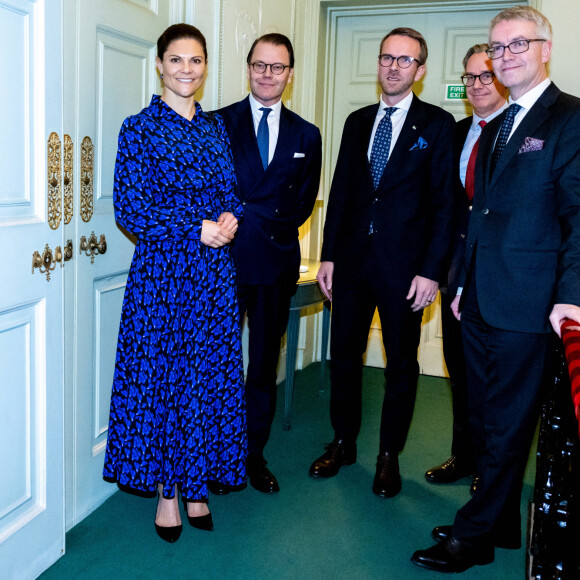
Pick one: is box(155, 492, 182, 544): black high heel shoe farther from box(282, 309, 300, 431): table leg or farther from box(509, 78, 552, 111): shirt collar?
box(509, 78, 552, 111): shirt collar

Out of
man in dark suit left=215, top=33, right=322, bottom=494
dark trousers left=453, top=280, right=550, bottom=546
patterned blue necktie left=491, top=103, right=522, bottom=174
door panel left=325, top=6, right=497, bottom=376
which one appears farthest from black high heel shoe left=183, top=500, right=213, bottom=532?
door panel left=325, top=6, right=497, bottom=376

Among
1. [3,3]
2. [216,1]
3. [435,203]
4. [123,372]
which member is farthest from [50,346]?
[216,1]

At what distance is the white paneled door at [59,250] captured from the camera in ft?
6.14

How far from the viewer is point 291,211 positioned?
2.71 m

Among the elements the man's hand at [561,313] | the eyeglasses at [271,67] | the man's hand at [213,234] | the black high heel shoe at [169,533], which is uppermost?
the eyeglasses at [271,67]

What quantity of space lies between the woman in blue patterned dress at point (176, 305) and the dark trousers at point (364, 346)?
0.61 metres

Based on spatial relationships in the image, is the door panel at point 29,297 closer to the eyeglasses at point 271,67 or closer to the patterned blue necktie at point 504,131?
the eyeglasses at point 271,67

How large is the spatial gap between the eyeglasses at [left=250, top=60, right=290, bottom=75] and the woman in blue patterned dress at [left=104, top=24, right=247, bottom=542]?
1.10 ft

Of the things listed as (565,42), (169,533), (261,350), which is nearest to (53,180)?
(261,350)

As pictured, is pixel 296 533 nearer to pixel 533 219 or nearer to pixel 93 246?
pixel 93 246

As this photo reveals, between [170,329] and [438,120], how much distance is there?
130 centimetres

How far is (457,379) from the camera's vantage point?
2.85 m

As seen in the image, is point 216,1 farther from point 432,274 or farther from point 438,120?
point 432,274

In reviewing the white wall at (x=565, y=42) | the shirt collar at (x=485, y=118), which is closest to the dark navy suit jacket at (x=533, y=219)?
the shirt collar at (x=485, y=118)
